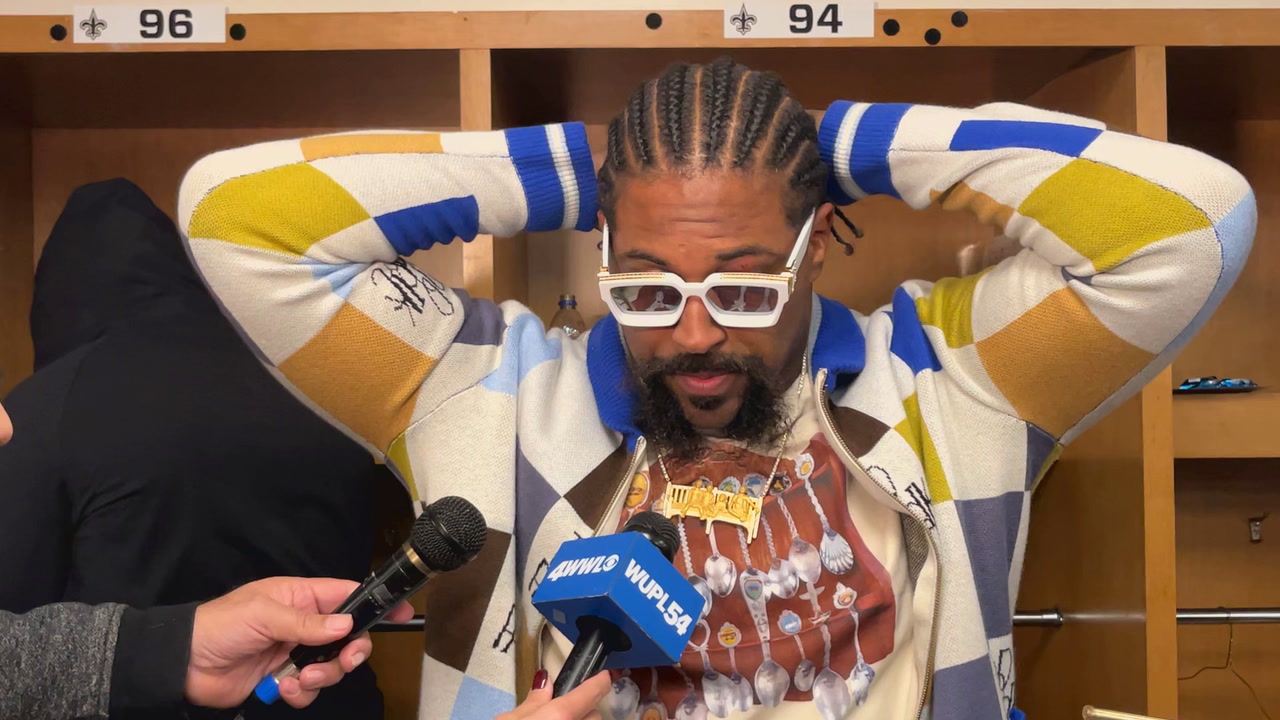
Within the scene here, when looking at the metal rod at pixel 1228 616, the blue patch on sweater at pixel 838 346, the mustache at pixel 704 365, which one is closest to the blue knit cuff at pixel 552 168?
the mustache at pixel 704 365

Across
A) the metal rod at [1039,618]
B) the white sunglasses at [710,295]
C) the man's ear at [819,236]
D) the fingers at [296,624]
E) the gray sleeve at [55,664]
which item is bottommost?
the metal rod at [1039,618]

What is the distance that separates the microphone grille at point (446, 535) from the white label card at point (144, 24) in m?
0.86

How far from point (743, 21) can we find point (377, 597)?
0.88 meters

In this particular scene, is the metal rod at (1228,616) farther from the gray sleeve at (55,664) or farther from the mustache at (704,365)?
the gray sleeve at (55,664)

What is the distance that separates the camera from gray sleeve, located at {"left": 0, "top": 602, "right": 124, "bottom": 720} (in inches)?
36.5

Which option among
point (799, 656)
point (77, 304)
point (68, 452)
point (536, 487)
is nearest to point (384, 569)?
point (536, 487)

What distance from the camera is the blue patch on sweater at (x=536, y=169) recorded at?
117 centimetres

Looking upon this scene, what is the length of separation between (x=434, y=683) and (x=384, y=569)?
340 mm

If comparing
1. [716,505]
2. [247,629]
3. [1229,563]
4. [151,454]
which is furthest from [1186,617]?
[151,454]

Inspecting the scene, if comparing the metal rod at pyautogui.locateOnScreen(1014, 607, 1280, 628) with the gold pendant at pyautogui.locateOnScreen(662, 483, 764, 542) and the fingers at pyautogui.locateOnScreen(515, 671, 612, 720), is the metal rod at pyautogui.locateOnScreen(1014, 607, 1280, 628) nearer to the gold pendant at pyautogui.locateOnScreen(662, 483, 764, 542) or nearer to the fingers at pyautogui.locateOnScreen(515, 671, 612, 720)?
the gold pendant at pyautogui.locateOnScreen(662, 483, 764, 542)

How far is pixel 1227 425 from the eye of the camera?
1.49 metres

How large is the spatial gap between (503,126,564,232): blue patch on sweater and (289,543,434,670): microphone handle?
1.62 ft

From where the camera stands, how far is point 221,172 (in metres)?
1.11

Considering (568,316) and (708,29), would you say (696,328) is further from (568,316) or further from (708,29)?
(568,316)
